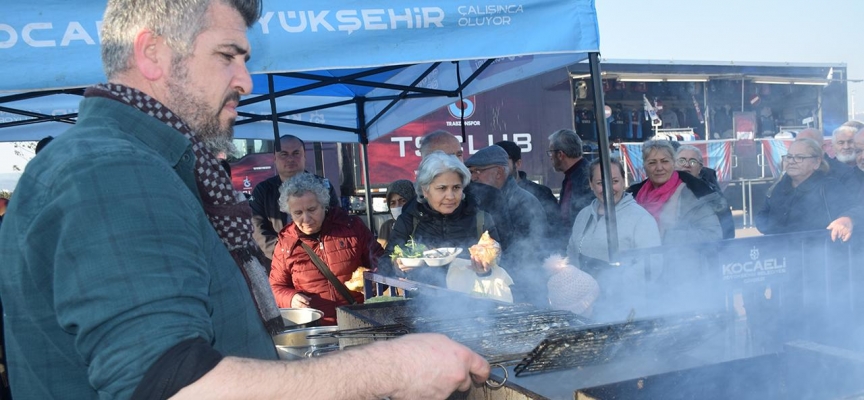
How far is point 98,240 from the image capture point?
3.45 ft

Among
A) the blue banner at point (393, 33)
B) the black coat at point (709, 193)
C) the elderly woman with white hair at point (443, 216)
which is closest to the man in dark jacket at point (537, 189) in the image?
the black coat at point (709, 193)

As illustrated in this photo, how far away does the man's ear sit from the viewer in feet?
4.37

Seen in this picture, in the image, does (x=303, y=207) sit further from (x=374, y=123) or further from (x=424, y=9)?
(x=374, y=123)

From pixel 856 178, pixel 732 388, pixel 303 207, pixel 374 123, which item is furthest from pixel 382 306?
pixel 856 178

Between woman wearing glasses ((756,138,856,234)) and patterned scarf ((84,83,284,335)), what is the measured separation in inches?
189

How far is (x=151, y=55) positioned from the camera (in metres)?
1.35

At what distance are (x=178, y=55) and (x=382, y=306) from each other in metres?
2.11

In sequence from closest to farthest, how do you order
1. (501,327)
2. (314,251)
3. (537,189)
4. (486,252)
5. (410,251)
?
(501,327)
(486,252)
(410,251)
(314,251)
(537,189)

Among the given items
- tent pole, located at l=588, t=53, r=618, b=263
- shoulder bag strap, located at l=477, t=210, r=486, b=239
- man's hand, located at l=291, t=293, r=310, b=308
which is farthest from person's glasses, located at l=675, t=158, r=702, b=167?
man's hand, located at l=291, t=293, r=310, b=308

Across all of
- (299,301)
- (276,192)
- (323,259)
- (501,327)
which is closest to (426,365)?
(501,327)

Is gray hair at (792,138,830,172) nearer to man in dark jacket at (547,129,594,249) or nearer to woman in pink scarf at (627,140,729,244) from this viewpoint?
woman in pink scarf at (627,140,729,244)

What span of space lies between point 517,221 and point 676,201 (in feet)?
4.04

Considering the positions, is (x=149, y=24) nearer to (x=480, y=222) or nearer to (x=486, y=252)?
(x=486, y=252)

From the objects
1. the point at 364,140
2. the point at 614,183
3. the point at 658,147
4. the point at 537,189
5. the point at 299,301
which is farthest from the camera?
the point at 364,140
